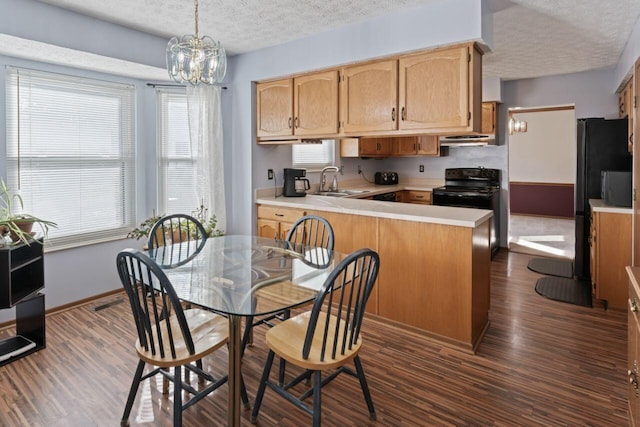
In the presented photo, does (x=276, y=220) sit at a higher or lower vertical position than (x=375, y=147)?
lower

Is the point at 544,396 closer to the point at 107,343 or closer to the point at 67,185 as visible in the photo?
the point at 107,343

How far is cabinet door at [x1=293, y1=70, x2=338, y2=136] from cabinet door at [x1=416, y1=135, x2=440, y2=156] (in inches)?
106

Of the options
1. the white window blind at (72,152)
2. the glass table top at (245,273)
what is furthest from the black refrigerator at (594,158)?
the white window blind at (72,152)

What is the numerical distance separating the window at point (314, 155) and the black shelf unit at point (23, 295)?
2.89 meters

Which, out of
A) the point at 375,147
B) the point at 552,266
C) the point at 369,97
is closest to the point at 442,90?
the point at 369,97

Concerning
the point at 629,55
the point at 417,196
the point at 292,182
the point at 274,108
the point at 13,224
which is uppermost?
the point at 629,55

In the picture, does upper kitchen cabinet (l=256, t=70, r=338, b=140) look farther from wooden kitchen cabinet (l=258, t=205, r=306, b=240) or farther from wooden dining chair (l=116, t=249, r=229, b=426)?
wooden dining chair (l=116, t=249, r=229, b=426)

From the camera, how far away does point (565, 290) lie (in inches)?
159

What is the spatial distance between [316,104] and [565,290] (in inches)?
123

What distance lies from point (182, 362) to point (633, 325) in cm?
202

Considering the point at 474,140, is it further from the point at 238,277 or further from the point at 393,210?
the point at 238,277

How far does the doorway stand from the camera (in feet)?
27.6

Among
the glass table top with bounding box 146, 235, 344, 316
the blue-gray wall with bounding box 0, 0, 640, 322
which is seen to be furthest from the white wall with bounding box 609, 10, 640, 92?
the glass table top with bounding box 146, 235, 344, 316

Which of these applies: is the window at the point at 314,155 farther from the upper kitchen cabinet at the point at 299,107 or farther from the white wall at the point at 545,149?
the white wall at the point at 545,149
